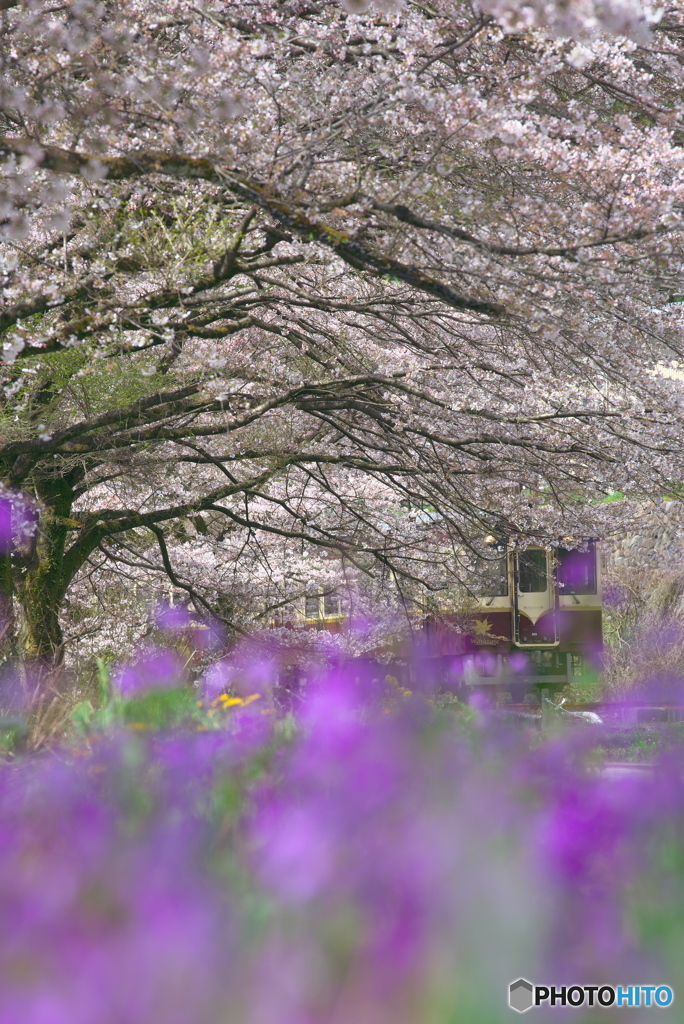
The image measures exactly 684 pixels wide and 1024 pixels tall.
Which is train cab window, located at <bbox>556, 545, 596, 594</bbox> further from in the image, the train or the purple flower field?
the purple flower field

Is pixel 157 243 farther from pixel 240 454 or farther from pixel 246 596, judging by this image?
pixel 246 596

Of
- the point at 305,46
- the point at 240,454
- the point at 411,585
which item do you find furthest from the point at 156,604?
the point at 305,46

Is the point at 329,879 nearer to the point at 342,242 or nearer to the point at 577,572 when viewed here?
the point at 342,242

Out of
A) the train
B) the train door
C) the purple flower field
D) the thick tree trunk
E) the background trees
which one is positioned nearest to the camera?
the purple flower field

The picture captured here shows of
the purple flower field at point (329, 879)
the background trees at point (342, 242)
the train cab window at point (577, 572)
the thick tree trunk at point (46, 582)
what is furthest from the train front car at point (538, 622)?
the purple flower field at point (329, 879)

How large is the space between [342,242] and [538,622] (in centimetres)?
1343

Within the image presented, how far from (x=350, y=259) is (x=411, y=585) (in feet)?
23.3

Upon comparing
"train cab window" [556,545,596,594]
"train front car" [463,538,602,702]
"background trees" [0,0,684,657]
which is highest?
"background trees" [0,0,684,657]

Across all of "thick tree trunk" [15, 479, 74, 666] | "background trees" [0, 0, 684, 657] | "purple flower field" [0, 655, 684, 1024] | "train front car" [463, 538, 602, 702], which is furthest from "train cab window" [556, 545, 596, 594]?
"purple flower field" [0, 655, 684, 1024]

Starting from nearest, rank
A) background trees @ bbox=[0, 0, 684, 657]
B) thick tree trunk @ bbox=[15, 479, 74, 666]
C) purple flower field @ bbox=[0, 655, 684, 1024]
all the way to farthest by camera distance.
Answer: purple flower field @ bbox=[0, 655, 684, 1024] → background trees @ bbox=[0, 0, 684, 657] → thick tree trunk @ bbox=[15, 479, 74, 666]

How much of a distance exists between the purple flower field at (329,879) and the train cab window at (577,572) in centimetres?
1539

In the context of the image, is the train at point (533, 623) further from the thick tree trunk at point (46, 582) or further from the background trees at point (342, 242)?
the background trees at point (342, 242)

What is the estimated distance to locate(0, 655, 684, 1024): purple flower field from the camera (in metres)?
1.58

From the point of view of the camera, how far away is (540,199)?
6.17 metres
